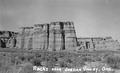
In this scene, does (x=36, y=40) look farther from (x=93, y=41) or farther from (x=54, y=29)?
(x=93, y=41)

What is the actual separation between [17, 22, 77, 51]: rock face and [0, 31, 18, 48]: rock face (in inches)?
750

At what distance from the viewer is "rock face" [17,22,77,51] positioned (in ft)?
242

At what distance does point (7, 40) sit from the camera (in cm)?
10738

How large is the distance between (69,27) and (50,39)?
481 inches

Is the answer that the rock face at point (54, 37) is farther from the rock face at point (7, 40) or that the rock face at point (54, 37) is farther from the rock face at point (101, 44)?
the rock face at point (101, 44)

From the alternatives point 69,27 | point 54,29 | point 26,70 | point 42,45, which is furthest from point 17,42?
point 26,70

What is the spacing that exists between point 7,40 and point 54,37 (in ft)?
160

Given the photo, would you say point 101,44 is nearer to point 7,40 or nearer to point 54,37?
point 54,37

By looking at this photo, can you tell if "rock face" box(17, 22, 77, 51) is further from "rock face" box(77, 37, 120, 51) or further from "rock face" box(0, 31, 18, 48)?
"rock face" box(77, 37, 120, 51)

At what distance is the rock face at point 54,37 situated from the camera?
73.8 metres

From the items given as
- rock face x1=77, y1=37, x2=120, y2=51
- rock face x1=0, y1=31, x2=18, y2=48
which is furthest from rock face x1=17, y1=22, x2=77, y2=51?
rock face x1=77, y1=37, x2=120, y2=51

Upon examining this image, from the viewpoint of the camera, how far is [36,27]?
279 feet

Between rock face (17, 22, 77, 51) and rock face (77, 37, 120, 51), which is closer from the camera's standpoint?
rock face (17, 22, 77, 51)

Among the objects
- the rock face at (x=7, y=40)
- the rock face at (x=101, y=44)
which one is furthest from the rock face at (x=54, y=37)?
the rock face at (x=101, y=44)
